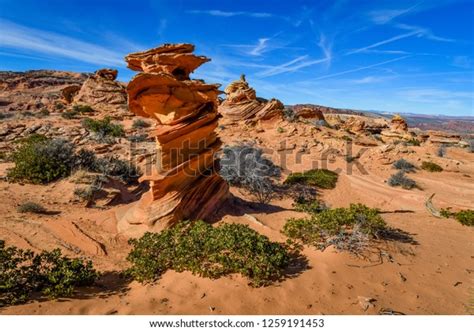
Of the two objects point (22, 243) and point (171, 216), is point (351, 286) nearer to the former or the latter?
point (171, 216)

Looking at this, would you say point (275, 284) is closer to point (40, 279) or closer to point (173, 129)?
point (40, 279)

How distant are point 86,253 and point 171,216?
74.6 inches

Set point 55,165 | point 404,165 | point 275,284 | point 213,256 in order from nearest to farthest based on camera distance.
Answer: point 275,284 → point 213,256 → point 55,165 → point 404,165

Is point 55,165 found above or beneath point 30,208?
above

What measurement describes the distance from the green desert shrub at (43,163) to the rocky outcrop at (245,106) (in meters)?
13.7

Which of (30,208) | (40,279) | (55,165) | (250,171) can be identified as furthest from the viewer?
(250,171)

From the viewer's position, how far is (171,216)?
716 centimetres

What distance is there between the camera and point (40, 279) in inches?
176

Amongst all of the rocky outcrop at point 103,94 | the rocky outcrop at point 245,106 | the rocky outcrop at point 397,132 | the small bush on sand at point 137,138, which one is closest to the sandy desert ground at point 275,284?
the small bush on sand at point 137,138

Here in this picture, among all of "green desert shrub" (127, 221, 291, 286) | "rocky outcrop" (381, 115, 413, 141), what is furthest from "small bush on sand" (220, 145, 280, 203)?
"rocky outcrop" (381, 115, 413, 141)

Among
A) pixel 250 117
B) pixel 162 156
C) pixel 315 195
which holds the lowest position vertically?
pixel 315 195

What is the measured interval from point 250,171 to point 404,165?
876cm

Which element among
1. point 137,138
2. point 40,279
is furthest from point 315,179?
point 40,279
